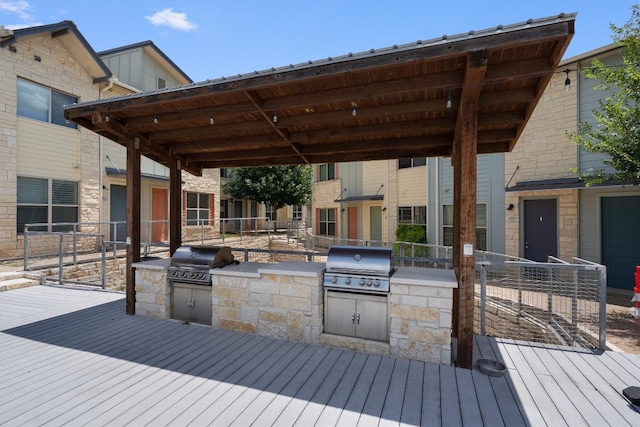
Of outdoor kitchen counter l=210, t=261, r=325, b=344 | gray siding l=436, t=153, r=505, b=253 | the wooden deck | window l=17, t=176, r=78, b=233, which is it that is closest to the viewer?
the wooden deck

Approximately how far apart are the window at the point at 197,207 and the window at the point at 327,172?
6.29 m

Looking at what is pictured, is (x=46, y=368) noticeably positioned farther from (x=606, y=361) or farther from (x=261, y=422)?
(x=606, y=361)

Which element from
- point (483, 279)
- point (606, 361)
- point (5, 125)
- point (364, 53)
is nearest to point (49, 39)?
point (5, 125)

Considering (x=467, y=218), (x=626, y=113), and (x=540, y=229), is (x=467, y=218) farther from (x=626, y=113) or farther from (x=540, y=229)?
(x=540, y=229)

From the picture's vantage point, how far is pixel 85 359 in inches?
139

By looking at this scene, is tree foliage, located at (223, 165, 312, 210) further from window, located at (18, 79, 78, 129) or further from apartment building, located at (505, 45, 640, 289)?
apartment building, located at (505, 45, 640, 289)

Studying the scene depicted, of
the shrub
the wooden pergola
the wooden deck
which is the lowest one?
the wooden deck

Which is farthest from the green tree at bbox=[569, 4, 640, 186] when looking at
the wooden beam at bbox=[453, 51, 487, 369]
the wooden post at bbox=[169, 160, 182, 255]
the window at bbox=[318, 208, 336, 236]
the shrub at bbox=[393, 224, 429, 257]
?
the window at bbox=[318, 208, 336, 236]

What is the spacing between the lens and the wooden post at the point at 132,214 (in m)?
5.10

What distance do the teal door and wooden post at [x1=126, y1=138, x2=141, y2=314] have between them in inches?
418

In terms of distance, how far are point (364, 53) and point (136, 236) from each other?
4.48 meters

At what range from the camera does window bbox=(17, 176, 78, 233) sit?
9.74m

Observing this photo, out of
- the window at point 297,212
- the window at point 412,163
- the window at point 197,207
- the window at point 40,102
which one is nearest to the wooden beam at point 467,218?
the window at point 412,163

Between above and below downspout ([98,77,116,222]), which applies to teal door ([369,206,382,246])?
below
